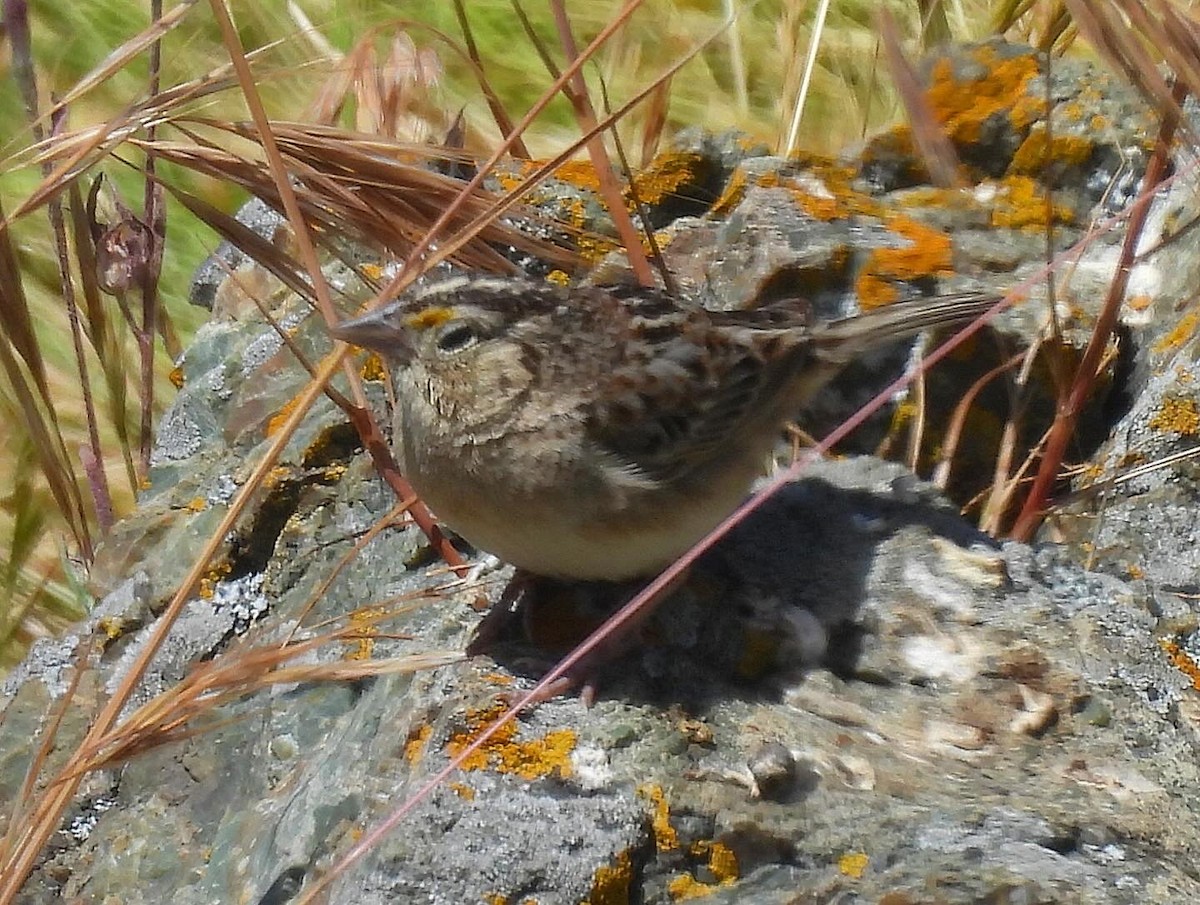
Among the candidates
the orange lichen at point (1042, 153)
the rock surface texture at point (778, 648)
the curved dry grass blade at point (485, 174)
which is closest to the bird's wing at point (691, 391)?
the rock surface texture at point (778, 648)

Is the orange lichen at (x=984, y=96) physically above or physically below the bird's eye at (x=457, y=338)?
above

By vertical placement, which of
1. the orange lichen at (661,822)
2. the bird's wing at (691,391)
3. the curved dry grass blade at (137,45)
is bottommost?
the orange lichen at (661,822)

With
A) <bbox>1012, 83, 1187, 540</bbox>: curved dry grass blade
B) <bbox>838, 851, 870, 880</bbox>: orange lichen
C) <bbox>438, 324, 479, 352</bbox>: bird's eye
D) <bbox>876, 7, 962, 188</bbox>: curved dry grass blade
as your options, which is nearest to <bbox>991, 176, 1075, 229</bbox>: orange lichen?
<bbox>1012, 83, 1187, 540</bbox>: curved dry grass blade

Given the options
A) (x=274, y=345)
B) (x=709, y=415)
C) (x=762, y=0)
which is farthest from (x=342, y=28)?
(x=709, y=415)

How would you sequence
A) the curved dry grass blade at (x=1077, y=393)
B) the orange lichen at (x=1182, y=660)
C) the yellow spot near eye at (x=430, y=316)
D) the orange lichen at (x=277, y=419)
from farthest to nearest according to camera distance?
the orange lichen at (x=277, y=419), the yellow spot near eye at (x=430, y=316), the curved dry grass blade at (x=1077, y=393), the orange lichen at (x=1182, y=660)

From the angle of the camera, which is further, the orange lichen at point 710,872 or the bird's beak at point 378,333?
the bird's beak at point 378,333

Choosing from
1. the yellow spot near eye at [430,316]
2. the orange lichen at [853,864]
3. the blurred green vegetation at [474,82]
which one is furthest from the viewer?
the blurred green vegetation at [474,82]

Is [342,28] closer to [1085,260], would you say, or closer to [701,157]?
[701,157]

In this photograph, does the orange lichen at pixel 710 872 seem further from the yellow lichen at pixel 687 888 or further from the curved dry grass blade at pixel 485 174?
the curved dry grass blade at pixel 485 174

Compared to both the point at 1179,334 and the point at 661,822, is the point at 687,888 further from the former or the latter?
the point at 1179,334
